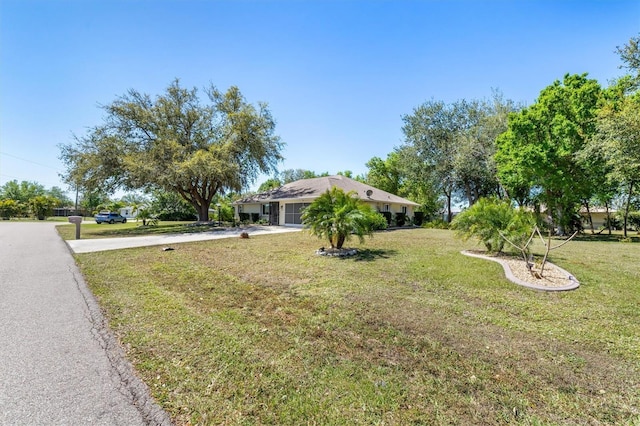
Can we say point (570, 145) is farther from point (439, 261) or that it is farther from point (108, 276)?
point (108, 276)

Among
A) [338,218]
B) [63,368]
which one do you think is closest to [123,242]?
[338,218]

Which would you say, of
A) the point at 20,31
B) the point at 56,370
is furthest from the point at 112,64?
the point at 56,370

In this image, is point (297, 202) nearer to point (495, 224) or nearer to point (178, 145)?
point (178, 145)

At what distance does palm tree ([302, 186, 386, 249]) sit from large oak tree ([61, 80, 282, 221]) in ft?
40.2

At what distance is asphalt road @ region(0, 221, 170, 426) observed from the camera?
2195mm

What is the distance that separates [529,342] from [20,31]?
18.0 m

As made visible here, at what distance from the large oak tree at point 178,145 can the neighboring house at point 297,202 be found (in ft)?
9.21

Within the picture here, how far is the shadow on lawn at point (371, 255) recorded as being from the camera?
8.50 metres

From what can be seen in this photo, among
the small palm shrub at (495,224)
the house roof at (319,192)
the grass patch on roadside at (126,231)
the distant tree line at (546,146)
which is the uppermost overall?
the distant tree line at (546,146)

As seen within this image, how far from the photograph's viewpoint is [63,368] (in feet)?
9.25

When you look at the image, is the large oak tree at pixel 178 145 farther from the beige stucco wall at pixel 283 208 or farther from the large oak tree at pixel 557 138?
the large oak tree at pixel 557 138

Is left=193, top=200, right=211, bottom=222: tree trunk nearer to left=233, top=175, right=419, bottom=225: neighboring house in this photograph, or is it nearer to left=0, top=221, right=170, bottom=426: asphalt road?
left=233, top=175, right=419, bottom=225: neighboring house

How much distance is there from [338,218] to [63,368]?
6.91 meters

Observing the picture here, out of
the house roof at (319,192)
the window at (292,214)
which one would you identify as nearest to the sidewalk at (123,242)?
the window at (292,214)
